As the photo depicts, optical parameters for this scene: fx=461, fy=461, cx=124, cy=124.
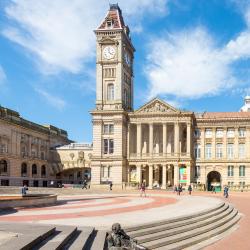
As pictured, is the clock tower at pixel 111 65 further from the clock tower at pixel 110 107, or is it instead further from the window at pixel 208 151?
the window at pixel 208 151

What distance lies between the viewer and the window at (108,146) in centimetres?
9875

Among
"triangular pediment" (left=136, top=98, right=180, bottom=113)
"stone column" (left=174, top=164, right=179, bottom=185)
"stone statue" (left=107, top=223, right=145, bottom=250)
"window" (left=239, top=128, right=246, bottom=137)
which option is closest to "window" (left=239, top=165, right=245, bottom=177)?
"window" (left=239, top=128, right=246, bottom=137)

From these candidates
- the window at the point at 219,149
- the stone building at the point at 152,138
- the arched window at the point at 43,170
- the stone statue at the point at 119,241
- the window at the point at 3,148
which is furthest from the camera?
the arched window at the point at 43,170

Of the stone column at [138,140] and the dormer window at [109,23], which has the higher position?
the dormer window at [109,23]

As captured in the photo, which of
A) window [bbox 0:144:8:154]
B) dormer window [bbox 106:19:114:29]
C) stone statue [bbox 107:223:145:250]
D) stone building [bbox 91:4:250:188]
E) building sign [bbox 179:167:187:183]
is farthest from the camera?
dormer window [bbox 106:19:114:29]

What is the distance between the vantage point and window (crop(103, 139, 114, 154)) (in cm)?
9875

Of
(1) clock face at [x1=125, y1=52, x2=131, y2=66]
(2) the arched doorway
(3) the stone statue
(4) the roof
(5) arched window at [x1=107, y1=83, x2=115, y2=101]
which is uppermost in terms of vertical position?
(1) clock face at [x1=125, y1=52, x2=131, y2=66]

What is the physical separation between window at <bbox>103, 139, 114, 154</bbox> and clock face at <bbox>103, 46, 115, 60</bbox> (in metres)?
18.3

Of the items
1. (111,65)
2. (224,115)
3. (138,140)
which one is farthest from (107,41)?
(224,115)

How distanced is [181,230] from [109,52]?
79.2m

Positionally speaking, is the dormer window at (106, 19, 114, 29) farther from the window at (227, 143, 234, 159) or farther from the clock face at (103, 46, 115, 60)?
the window at (227, 143, 234, 159)

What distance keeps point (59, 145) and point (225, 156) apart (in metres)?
46.8

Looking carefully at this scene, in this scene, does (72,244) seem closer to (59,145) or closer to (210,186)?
(210,186)

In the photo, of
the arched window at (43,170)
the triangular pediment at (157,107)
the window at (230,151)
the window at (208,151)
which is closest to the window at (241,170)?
the window at (230,151)
